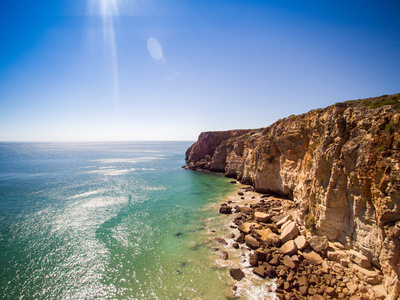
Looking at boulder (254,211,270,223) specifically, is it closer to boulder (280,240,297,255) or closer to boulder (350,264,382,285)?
boulder (280,240,297,255)

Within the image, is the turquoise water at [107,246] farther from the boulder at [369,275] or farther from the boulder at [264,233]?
the boulder at [369,275]

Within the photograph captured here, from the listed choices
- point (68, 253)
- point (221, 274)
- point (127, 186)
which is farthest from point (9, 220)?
point (221, 274)

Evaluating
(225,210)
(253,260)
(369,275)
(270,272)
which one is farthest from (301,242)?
(225,210)

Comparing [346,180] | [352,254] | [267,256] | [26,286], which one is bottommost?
[26,286]

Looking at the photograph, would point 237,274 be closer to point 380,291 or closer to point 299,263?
point 299,263

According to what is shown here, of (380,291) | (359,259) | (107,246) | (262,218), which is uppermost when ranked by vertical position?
(359,259)

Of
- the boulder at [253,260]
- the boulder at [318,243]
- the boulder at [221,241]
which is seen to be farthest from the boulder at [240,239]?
the boulder at [318,243]

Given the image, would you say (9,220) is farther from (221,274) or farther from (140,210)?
(221,274)

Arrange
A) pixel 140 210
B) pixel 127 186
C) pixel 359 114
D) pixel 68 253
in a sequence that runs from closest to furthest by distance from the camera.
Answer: pixel 359 114, pixel 68 253, pixel 140 210, pixel 127 186
